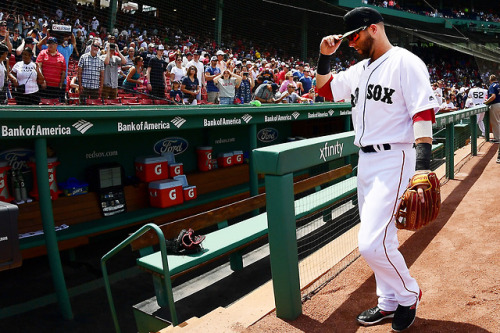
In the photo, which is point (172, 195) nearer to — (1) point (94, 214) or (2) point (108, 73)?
(1) point (94, 214)

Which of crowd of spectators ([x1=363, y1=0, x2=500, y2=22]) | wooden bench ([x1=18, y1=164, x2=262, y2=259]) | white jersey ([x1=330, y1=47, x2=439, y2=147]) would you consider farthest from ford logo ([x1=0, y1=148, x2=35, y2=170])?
crowd of spectators ([x1=363, y1=0, x2=500, y2=22])

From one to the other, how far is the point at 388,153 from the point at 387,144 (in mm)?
41

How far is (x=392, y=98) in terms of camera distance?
1.94 meters

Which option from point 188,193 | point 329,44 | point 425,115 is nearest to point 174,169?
point 188,193

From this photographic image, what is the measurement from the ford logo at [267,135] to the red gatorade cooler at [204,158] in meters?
1.35

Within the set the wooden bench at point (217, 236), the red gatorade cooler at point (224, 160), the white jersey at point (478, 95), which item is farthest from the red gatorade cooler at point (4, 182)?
the white jersey at point (478, 95)

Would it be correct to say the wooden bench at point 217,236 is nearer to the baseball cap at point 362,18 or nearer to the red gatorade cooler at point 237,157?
the baseball cap at point 362,18

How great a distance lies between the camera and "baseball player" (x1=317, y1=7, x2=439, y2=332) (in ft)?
6.14

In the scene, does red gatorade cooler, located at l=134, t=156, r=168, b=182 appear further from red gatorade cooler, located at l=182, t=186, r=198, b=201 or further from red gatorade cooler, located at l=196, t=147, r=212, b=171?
red gatorade cooler, located at l=196, t=147, r=212, b=171

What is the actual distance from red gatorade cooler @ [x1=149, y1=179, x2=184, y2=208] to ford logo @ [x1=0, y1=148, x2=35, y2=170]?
4.16 ft

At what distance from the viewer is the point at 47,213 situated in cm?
335

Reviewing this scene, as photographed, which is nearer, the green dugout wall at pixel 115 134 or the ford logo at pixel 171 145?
the green dugout wall at pixel 115 134

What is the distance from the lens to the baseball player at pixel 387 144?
1.87 metres

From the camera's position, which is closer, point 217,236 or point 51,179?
point 217,236
